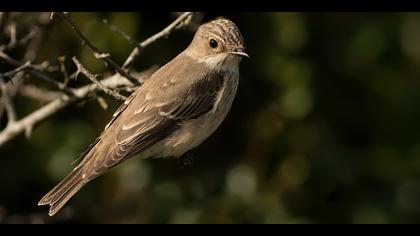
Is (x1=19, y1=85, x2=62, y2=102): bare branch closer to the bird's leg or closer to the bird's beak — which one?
the bird's leg

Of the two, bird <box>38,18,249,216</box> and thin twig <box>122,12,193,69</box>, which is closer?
thin twig <box>122,12,193,69</box>

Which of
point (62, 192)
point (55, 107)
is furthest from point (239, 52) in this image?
point (62, 192)

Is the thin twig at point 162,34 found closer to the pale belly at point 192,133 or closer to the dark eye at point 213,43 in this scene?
the dark eye at point 213,43

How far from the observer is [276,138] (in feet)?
27.6

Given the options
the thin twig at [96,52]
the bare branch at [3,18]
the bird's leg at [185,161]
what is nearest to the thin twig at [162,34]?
the thin twig at [96,52]

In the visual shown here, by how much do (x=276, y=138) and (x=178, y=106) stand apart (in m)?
1.84

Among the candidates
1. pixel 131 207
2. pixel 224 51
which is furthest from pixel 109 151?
pixel 131 207

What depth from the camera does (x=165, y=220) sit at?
7.79 metres

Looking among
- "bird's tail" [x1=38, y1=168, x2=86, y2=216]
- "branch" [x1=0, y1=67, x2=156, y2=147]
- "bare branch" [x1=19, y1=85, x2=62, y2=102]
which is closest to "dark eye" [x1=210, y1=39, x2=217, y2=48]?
"branch" [x1=0, y1=67, x2=156, y2=147]

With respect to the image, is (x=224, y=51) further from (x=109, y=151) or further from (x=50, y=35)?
(x=50, y=35)

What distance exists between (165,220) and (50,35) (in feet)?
6.52

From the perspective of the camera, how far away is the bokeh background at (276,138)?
801 cm

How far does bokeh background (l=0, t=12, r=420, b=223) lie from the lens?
801 centimetres

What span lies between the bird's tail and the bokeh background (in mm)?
1432
